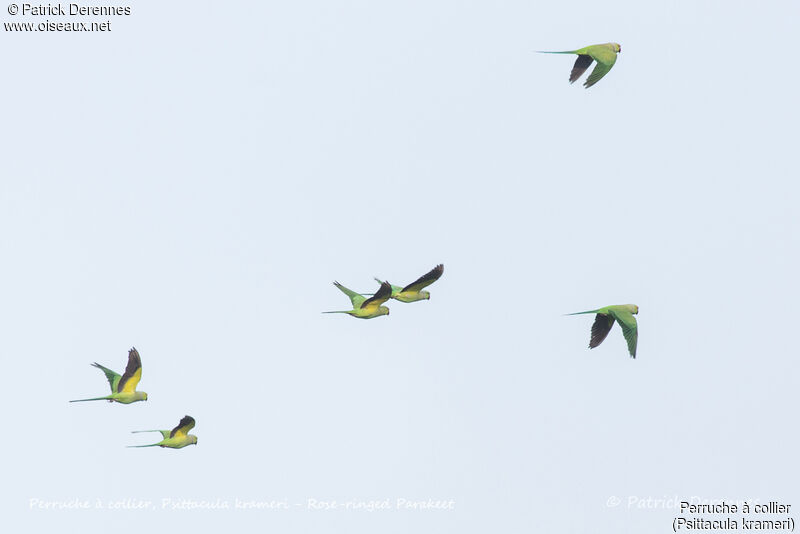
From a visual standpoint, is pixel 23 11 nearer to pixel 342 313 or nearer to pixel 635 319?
pixel 342 313

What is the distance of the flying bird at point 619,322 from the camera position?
176 ft

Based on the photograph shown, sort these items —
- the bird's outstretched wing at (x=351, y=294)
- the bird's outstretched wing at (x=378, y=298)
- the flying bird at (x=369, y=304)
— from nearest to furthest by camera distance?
the bird's outstretched wing at (x=378, y=298)
the flying bird at (x=369, y=304)
the bird's outstretched wing at (x=351, y=294)

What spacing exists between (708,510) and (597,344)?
1434cm

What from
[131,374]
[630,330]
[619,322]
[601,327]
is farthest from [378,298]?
[131,374]

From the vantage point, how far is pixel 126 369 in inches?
2250

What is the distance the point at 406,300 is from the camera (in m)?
55.2

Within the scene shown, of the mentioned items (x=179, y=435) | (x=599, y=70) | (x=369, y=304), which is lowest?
(x=179, y=435)

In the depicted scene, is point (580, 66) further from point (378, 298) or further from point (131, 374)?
point (131, 374)

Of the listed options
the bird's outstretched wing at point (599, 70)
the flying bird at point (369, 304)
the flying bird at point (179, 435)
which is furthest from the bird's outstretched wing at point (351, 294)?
the bird's outstretched wing at point (599, 70)

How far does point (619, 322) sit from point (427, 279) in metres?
5.46

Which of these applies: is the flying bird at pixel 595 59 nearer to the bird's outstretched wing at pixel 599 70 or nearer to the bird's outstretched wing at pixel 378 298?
the bird's outstretched wing at pixel 599 70

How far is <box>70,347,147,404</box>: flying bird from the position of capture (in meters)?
57.0

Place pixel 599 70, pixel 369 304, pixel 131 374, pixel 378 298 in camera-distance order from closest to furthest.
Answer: pixel 599 70, pixel 378 298, pixel 369 304, pixel 131 374

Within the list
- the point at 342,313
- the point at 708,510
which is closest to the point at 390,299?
the point at 342,313
